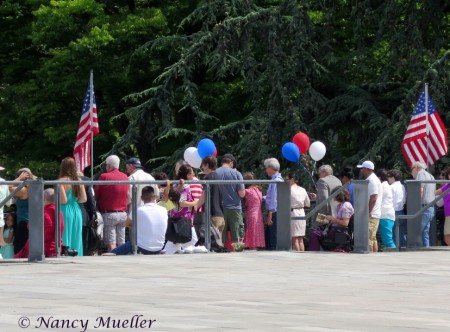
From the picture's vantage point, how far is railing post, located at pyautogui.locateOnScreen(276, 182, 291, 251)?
67.3 feet

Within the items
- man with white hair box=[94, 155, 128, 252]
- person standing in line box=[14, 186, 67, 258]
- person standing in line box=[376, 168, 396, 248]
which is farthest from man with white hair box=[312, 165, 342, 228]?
person standing in line box=[14, 186, 67, 258]

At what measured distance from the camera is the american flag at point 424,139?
93.1ft

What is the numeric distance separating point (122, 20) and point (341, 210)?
68.6 ft

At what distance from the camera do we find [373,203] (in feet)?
69.2

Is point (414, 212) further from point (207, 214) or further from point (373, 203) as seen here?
point (207, 214)

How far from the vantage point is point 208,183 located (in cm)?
1980

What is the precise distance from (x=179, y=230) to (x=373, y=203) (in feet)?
11.0

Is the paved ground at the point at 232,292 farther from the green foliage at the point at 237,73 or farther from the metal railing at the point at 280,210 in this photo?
the green foliage at the point at 237,73

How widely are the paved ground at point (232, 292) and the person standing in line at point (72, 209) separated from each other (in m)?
0.43

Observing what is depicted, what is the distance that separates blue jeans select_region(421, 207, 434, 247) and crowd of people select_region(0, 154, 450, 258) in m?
0.01

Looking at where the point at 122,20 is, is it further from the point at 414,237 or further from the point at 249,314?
the point at 249,314

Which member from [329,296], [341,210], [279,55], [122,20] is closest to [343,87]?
[279,55]

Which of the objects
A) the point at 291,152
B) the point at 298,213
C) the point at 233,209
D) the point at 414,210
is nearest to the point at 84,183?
the point at 233,209

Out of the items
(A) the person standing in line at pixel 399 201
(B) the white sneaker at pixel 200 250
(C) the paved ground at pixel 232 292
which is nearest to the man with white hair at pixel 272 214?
(C) the paved ground at pixel 232 292
